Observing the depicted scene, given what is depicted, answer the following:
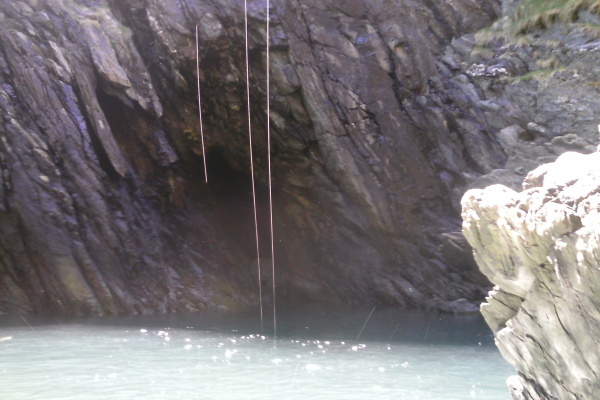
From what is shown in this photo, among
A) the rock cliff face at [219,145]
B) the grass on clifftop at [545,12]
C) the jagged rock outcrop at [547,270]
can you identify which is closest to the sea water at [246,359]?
the rock cliff face at [219,145]

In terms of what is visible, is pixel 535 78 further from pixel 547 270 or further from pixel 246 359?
pixel 547 270

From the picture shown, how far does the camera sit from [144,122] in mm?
16594

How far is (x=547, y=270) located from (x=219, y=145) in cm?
1440

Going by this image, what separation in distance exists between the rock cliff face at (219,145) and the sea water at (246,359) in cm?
198

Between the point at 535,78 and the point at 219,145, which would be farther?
the point at 219,145

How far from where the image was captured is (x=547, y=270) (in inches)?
159

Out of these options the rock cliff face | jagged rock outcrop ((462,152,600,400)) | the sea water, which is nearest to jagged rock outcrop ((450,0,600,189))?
the rock cliff face

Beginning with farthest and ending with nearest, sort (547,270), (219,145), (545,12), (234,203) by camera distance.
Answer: (234,203) < (219,145) < (545,12) < (547,270)

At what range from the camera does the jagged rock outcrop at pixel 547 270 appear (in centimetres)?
357

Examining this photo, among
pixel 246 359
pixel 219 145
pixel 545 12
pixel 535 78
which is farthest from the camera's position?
pixel 219 145

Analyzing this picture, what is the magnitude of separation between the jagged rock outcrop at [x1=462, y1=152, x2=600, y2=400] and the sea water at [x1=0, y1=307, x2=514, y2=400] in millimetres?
2216

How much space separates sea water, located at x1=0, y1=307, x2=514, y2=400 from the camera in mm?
6760

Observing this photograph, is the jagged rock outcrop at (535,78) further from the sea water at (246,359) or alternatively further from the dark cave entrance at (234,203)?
the dark cave entrance at (234,203)

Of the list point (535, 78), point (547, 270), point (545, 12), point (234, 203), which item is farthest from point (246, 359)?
point (545, 12)
